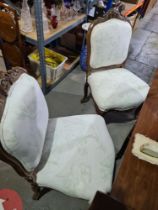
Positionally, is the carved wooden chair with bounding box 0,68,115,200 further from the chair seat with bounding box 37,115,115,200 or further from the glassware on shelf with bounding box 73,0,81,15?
the glassware on shelf with bounding box 73,0,81,15

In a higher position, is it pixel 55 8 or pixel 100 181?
pixel 55 8

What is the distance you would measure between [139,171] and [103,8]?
1.86 meters

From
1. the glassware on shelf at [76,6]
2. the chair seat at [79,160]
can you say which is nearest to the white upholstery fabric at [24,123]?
the chair seat at [79,160]

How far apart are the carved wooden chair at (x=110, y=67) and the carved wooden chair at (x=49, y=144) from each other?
277 millimetres

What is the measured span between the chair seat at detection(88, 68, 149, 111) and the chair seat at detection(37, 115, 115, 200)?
267mm

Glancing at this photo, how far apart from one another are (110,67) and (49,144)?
2.88ft

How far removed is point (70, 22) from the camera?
1.74m

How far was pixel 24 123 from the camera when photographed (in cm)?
71

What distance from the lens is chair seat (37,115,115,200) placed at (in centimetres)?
85

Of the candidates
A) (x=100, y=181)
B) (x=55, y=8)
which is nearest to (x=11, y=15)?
(x=55, y=8)

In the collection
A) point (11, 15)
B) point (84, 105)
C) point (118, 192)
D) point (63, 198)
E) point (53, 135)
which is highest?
point (11, 15)

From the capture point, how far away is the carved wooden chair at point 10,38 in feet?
4.48

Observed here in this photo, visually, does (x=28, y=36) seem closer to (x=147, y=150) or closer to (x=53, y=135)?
(x=53, y=135)

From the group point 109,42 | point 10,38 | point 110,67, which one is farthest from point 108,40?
point 10,38
